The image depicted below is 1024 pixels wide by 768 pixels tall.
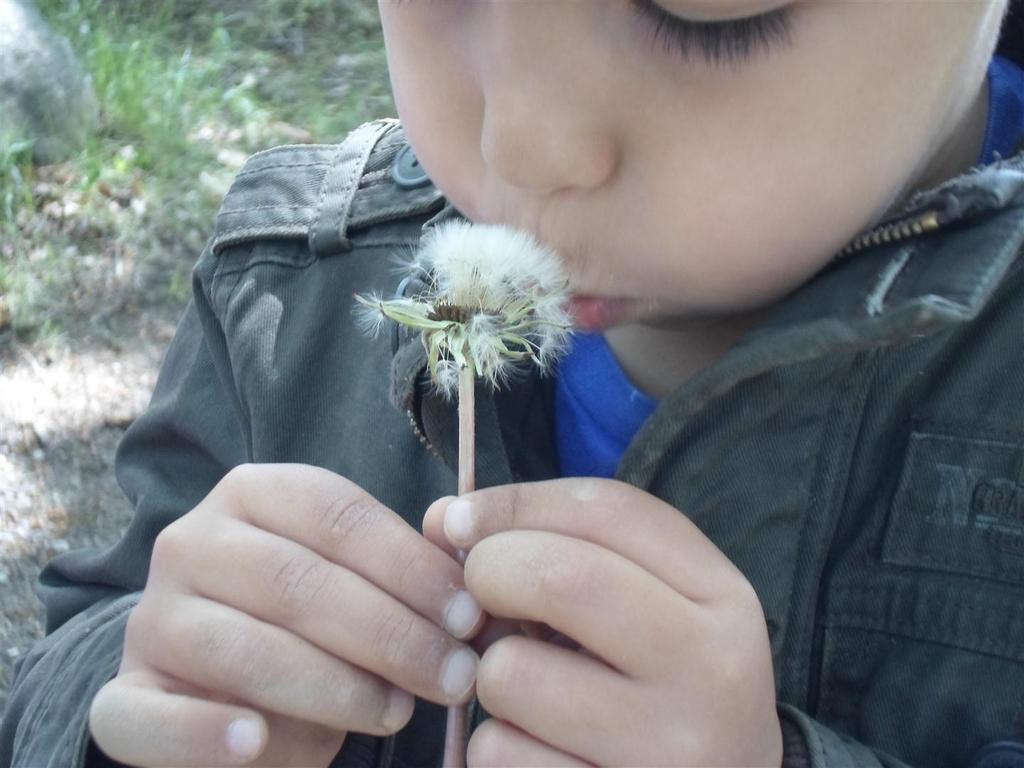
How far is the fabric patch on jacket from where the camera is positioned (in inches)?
37.7

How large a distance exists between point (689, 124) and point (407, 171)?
1.98 ft

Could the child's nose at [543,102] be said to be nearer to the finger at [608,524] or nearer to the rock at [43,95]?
the finger at [608,524]

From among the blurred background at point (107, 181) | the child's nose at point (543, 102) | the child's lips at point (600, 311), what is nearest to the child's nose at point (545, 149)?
the child's nose at point (543, 102)

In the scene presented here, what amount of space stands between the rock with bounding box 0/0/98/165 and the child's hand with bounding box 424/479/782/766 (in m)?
2.76

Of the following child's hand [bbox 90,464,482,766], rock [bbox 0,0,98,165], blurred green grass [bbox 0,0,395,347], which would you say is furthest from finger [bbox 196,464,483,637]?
rock [bbox 0,0,98,165]

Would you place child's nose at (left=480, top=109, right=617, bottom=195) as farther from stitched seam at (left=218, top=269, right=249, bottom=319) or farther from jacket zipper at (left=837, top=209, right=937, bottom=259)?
stitched seam at (left=218, top=269, right=249, bottom=319)

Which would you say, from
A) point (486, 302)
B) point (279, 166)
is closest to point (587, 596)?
point (486, 302)

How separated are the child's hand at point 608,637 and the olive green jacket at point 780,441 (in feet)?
0.45

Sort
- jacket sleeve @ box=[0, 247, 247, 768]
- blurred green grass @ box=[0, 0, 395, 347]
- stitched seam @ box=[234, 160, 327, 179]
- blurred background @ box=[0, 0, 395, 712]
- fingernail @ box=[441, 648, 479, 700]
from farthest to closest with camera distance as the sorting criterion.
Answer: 1. blurred green grass @ box=[0, 0, 395, 347]
2. blurred background @ box=[0, 0, 395, 712]
3. stitched seam @ box=[234, 160, 327, 179]
4. jacket sleeve @ box=[0, 247, 247, 768]
5. fingernail @ box=[441, 648, 479, 700]

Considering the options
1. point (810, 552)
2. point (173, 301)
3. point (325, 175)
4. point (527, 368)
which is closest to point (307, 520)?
point (527, 368)

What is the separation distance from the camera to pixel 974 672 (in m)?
0.98

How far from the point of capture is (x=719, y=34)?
0.69 m

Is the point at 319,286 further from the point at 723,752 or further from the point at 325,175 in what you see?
the point at 723,752

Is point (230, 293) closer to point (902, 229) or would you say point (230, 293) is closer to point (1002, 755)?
point (902, 229)
